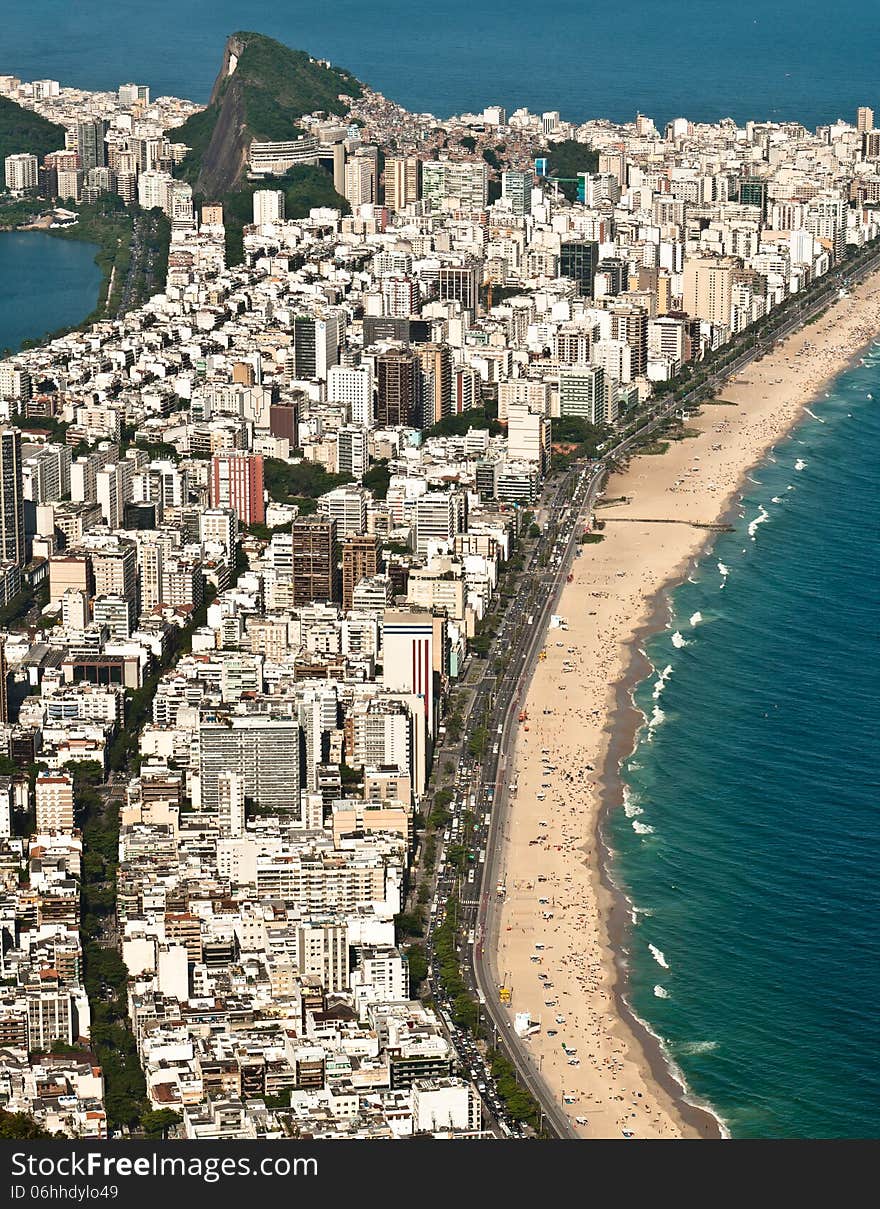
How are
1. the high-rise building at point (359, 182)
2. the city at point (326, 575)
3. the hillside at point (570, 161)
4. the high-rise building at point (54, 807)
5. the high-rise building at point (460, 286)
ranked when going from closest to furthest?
1. the city at point (326, 575)
2. the high-rise building at point (54, 807)
3. the high-rise building at point (460, 286)
4. the high-rise building at point (359, 182)
5. the hillside at point (570, 161)

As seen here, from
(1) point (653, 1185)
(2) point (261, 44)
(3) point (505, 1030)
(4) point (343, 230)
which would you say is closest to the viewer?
(1) point (653, 1185)

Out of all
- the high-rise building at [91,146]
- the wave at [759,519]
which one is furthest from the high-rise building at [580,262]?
the high-rise building at [91,146]

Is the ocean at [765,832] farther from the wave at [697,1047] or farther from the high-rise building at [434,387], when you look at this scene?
the high-rise building at [434,387]

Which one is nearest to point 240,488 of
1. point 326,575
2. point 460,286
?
point 326,575

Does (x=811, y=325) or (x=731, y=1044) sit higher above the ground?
(x=811, y=325)

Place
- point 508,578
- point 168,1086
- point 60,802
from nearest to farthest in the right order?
point 168,1086 → point 60,802 → point 508,578

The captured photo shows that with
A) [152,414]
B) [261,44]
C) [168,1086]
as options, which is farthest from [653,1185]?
[261,44]

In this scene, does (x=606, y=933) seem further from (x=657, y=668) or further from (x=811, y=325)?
(x=811, y=325)
